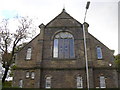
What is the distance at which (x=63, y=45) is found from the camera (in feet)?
112

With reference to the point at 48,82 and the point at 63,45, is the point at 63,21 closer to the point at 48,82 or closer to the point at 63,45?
the point at 63,45

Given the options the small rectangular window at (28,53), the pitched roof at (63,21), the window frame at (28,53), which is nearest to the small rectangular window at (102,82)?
the pitched roof at (63,21)

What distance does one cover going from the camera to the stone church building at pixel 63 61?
30.8m

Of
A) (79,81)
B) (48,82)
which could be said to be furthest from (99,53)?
(48,82)

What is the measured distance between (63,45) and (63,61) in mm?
3362

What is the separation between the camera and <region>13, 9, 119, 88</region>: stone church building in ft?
101

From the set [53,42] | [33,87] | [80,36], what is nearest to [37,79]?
[33,87]

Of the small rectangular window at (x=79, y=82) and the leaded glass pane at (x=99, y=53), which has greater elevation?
the leaded glass pane at (x=99, y=53)

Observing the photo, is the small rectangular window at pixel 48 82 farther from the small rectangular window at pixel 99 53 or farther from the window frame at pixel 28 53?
the small rectangular window at pixel 99 53

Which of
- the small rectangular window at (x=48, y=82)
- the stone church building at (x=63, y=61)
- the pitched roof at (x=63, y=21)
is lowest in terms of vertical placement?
the small rectangular window at (x=48, y=82)

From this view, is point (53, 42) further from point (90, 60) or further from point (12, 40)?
point (12, 40)

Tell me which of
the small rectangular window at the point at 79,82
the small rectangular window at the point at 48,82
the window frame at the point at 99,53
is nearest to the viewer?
the small rectangular window at the point at 79,82

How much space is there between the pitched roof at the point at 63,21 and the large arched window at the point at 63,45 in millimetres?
1889

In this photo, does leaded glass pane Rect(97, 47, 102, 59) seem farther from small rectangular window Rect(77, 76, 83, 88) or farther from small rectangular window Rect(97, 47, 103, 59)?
small rectangular window Rect(77, 76, 83, 88)
